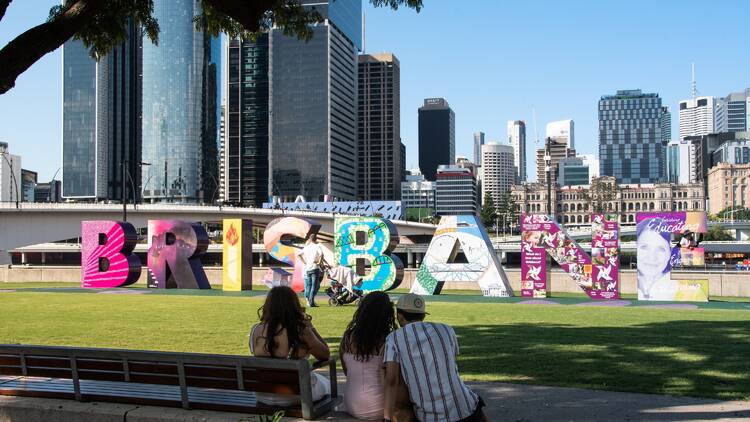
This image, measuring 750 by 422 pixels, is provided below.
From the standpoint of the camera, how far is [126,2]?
39.4 ft

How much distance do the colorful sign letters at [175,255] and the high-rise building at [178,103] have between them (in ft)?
496

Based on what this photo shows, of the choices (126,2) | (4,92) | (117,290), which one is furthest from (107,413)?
(117,290)

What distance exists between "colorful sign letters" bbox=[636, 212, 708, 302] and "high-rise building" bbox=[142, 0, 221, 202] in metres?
161

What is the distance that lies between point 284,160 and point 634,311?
565ft

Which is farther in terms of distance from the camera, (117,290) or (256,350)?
(117,290)

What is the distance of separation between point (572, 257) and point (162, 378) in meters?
20.2

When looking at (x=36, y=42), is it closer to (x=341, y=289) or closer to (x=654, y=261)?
(x=341, y=289)

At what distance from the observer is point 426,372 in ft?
18.2

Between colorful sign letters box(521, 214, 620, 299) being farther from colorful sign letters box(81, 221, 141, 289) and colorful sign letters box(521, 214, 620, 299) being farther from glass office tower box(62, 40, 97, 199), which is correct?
glass office tower box(62, 40, 97, 199)

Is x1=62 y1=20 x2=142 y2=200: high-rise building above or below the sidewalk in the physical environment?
above

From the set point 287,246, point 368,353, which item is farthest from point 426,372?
point 287,246

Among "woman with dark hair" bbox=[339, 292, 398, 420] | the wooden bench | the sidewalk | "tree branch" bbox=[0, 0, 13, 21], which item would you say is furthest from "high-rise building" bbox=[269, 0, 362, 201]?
"woman with dark hair" bbox=[339, 292, 398, 420]

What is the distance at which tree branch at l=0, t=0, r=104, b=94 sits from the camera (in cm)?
857

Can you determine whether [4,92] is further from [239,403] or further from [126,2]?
[239,403]
